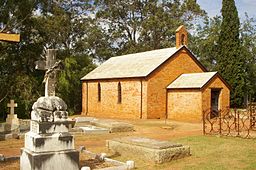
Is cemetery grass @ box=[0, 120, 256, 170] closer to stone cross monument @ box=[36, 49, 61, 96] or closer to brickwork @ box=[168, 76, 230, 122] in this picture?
stone cross monument @ box=[36, 49, 61, 96]

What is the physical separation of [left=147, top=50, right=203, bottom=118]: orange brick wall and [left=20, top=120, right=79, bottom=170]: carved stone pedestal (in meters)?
21.2

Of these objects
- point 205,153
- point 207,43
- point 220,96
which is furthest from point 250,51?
point 205,153

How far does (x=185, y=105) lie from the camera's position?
30250 millimetres

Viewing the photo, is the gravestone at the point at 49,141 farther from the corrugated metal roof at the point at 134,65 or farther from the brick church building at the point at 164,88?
the corrugated metal roof at the point at 134,65

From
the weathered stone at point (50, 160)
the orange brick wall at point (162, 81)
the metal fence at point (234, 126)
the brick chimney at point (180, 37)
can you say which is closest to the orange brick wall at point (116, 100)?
the orange brick wall at point (162, 81)

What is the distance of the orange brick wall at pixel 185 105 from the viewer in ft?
95.7

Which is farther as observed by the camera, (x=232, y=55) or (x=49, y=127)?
(x=232, y=55)

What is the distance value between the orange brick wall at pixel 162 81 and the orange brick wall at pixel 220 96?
13.8 ft

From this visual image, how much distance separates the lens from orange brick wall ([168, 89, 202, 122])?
29.2 m

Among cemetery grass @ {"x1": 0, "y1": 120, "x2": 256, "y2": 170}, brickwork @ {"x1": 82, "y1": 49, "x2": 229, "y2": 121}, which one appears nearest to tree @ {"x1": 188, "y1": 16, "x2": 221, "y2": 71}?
brickwork @ {"x1": 82, "y1": 49, "x2": 229, "y2": 121}

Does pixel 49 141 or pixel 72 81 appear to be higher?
pixel 72 81

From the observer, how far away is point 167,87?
32.2 meters

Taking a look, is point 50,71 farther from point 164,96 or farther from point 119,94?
point 119,94

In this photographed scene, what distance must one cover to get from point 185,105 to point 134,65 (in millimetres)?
7323
